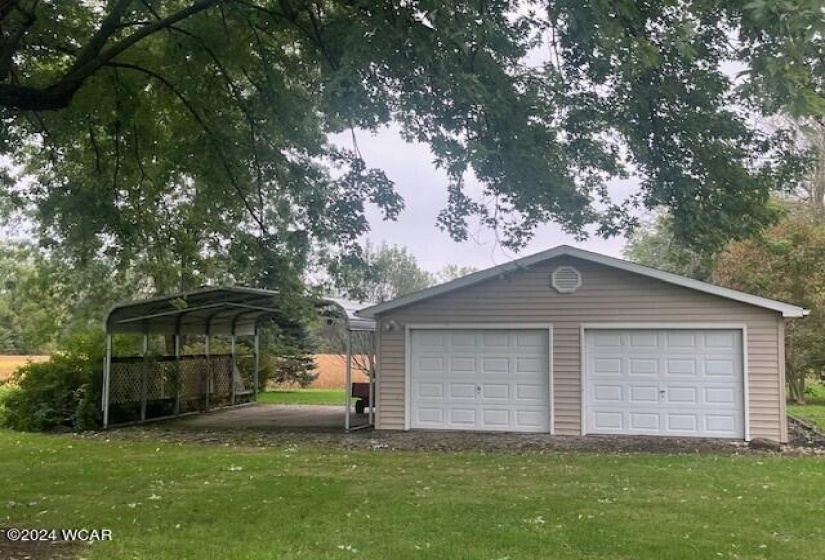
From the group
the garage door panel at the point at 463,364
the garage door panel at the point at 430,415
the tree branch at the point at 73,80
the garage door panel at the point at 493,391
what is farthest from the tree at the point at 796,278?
the tree branch at the point at 73,80

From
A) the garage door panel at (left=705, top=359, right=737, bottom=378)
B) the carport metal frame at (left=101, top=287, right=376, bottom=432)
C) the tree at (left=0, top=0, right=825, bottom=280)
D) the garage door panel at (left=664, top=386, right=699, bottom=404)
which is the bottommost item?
the garage door panel at (left=664, top=386, right=699, bottom=404)

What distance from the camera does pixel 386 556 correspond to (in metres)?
5.38

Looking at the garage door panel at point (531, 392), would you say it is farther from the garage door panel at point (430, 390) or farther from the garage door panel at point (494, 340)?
the garage door panel at point (430, 390)

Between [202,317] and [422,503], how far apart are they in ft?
39.1

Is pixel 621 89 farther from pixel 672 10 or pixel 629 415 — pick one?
pixel 629 415

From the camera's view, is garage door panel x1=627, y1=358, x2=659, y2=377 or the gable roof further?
garage door panel x1=627, y1=358, x2=659, y2=377

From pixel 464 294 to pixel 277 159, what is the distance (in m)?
5.09

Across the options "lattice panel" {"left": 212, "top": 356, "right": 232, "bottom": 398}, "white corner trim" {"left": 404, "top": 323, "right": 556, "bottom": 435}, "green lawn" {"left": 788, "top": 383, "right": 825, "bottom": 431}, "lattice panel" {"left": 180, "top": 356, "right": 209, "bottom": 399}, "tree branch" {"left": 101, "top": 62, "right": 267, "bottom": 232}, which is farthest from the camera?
"lattice panel" {"left": 212, "top": 356, "right": 232, "bottom": 398}

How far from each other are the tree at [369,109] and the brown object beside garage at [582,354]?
3975mm

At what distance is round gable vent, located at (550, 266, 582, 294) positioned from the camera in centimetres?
1308

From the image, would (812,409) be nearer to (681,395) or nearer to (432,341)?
(681,395)

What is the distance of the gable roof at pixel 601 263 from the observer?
12070 millimetres

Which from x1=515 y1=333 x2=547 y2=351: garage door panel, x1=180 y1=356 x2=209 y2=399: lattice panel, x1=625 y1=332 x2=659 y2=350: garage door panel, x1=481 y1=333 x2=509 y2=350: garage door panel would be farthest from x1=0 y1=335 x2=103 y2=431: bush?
x1=625 y1=332 x2=659 y2=350: garage door panel

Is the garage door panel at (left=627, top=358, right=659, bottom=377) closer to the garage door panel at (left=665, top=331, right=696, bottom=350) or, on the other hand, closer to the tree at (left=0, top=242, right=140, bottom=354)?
the garage door panel at (left=665, top=331, right=696, bottom=350)
